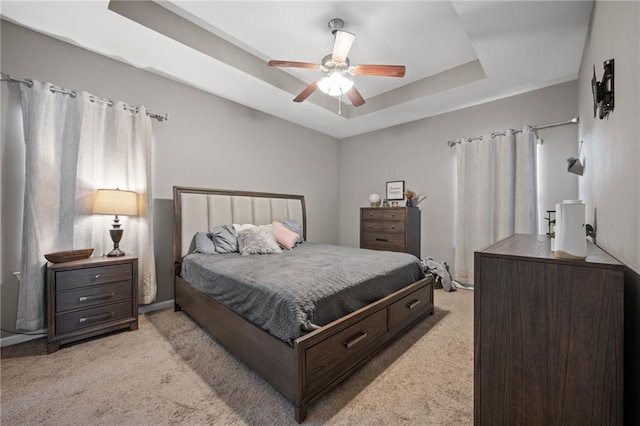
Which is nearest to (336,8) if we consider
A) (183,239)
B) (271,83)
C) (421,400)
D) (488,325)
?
(271,83)

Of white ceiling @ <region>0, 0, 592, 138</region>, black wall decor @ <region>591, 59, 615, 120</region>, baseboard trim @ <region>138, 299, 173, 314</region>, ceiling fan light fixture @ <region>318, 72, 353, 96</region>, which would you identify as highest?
white ceiling @ <region>0, 0, 592, 138</region>

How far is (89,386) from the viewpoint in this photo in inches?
63.9

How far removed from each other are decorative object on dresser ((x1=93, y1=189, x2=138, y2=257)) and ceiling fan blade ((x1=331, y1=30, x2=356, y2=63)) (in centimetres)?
223

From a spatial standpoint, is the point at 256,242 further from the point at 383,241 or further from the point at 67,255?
the point at 383,241

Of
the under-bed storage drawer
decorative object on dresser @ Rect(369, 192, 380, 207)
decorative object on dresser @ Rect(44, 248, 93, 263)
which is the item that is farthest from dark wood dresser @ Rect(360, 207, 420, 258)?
decorative object on dresser @ Rect(44, 248, 93, 263)

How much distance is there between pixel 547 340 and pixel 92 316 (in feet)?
9.89

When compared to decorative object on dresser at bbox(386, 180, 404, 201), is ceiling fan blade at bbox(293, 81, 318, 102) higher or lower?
higher

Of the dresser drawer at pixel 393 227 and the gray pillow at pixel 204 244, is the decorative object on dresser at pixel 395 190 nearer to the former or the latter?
the dresser drawer at pixel 393 227

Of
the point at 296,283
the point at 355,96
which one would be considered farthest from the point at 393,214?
the point at 296,283

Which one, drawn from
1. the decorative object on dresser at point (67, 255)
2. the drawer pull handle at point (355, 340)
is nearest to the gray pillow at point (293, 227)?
the drawer pull handle at point (355, 340)

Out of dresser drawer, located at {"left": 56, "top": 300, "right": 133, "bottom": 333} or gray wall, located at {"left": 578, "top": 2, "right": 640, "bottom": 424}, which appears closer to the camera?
gray wall, located at {"left": 578, "top": 2, "right": 640, "bottom": 424}

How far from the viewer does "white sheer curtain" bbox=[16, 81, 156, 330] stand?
6.81 feet

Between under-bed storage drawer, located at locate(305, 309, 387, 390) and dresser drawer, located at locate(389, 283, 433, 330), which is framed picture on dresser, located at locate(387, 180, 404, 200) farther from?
under-bed storage drawer, located at locate(305, 309, 387, 390)

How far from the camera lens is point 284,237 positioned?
3.22 metres
